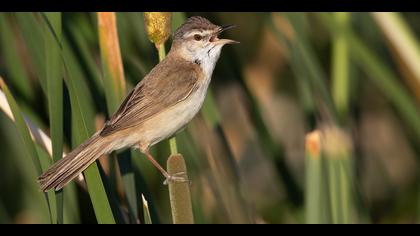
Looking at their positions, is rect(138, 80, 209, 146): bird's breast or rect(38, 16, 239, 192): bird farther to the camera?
rect(138, 80, 209, 146): bird's breast

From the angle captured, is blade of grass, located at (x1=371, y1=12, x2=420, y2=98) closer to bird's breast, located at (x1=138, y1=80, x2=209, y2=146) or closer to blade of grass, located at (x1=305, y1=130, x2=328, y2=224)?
blade of grass, located at (x1=305, y1=130, x2=328, y2=224)

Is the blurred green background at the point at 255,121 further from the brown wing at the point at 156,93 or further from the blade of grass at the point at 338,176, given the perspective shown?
the brown wing at the point at 156,93

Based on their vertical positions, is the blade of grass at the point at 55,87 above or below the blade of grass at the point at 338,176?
above

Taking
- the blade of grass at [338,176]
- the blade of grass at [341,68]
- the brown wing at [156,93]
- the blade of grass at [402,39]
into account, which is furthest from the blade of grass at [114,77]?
the blade of grass at [402,39]

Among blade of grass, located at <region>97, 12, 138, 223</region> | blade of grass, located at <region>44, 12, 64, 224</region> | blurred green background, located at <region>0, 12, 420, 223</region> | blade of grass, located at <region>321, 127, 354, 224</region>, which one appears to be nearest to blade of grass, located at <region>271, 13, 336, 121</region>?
blurred green background, located at <region>0, 12, 420, 223</region>

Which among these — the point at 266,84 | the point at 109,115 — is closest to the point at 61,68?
the point at 109,115

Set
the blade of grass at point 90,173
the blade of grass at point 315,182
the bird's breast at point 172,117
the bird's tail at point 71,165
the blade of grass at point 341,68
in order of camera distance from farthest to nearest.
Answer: the blade of grass at point 341,68 → the bird's breast at point 172,117 → the blade of grass at point 315,182 → the bird's tail at point 71,165 → the blade of grass at point 90,173

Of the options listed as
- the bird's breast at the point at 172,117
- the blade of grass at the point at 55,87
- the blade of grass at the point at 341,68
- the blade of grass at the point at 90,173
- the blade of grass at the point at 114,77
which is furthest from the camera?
the blade of grass at the point at 341,68

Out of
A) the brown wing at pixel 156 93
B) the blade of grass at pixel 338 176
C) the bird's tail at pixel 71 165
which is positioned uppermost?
the brown wing at pixel 156 93
